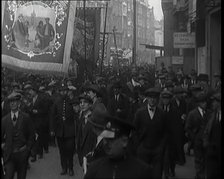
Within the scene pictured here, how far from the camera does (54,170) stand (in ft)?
34.7

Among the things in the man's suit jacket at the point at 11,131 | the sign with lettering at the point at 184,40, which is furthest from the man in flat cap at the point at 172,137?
the sign with lettering at the point at 184,40

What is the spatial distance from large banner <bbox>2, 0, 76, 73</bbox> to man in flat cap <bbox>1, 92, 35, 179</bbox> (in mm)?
1518

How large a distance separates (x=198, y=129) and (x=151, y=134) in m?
0.95

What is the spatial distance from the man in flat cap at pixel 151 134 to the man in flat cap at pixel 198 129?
629mm

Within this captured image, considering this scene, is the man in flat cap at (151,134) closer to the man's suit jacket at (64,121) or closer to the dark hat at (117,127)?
the man's suit jacket at (64,121)

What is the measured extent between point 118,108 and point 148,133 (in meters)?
3.97

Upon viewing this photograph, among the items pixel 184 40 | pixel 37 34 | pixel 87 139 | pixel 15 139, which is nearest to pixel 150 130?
pixel 87 139

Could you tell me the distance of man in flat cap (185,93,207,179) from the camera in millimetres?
8039

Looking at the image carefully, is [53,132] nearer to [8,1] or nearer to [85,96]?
[85,96]

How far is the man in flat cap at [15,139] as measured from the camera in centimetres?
713

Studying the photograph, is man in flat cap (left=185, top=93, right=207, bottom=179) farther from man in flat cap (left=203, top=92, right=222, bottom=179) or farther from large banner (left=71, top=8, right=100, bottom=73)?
large banner (left=71, top=8, right=100, bottom=73)

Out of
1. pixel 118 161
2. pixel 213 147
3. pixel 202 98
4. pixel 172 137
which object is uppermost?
pixel 202 98

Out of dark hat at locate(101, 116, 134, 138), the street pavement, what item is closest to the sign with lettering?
the street pavement

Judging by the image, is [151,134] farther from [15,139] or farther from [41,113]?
[41,113]
